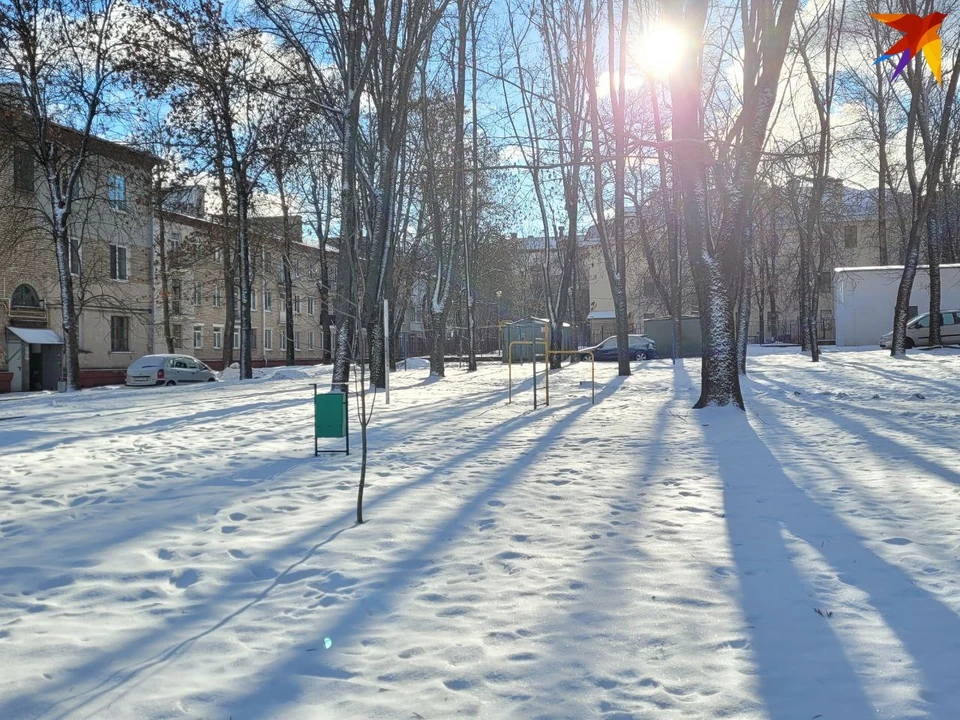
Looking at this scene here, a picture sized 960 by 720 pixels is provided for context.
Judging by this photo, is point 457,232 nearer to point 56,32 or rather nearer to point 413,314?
point 56,32

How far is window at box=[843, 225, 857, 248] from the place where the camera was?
5778 centimetres

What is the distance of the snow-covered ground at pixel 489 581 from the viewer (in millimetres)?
2883

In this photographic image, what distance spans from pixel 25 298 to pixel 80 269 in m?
3.49

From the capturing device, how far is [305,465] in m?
7.90

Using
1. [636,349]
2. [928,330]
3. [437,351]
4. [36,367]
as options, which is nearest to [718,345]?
[437,351]

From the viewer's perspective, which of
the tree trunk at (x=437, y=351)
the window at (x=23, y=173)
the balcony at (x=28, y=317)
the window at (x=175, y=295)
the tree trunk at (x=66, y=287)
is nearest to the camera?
the tree trunk at (x=66, y=287)

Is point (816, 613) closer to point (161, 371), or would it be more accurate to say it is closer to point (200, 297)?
point (161, 371)

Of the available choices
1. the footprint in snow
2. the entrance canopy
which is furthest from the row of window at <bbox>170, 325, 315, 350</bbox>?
the footprint in snow

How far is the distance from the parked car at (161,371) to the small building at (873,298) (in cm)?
2984

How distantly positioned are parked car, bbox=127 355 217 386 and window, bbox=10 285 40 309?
217 inches

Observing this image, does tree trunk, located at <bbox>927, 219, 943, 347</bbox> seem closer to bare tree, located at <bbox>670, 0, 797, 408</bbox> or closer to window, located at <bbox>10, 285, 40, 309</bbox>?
bare tree, located at <bbox>670, 0, 797, 408</bbox>

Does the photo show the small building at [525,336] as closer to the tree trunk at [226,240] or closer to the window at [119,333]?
the tree trunk at [226,240]

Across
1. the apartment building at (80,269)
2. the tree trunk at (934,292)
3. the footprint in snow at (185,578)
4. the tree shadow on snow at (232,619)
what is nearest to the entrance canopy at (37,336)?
the apartment building at (80,269)

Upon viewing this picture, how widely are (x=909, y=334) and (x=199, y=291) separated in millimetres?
36312
